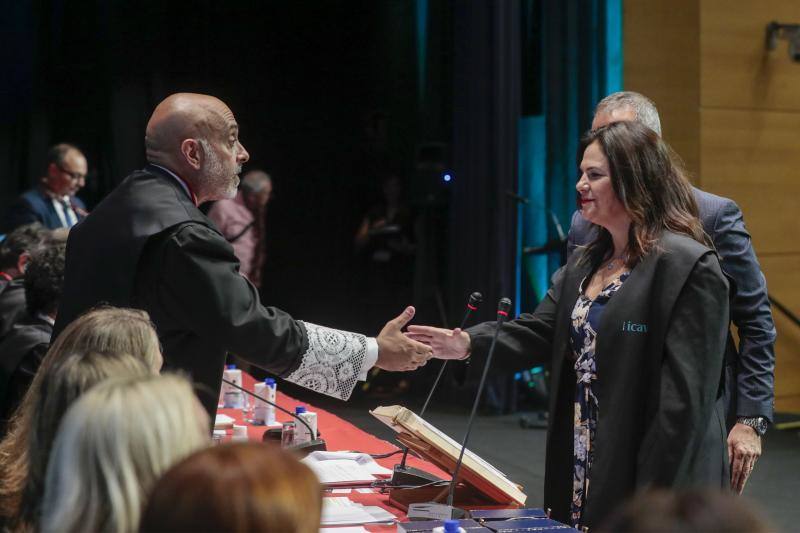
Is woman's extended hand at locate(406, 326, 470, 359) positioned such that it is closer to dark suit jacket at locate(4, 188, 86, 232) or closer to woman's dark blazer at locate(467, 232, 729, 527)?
woman's dark blazer at locate(467, 232, 729, 527)

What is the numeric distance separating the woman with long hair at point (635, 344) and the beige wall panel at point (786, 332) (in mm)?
5188

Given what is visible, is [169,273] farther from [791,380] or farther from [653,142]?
[791,380]

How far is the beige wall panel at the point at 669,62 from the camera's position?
7145mm

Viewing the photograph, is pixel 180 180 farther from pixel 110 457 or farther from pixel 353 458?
pixel 110 457

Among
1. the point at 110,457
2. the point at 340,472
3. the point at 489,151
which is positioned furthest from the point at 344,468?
the point at 489,151

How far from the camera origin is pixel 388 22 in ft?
28.1

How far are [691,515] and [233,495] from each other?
0.46 meters

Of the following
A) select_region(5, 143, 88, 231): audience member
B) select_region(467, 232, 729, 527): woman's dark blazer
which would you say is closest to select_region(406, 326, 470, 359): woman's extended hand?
select_region(467, 232, 729, 527): woman's dark blazer

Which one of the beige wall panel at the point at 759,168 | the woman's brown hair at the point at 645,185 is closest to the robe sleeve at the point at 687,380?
the woman's brown hair at the point at 645,185

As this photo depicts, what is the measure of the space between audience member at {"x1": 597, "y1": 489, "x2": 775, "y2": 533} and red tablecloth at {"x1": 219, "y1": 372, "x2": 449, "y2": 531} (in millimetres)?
1288

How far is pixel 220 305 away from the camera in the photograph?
2504mm

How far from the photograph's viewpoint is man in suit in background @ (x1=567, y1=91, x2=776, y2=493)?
2.61 m

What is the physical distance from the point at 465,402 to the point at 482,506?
505cm

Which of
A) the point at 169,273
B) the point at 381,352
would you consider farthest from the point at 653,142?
the point at 169,273
